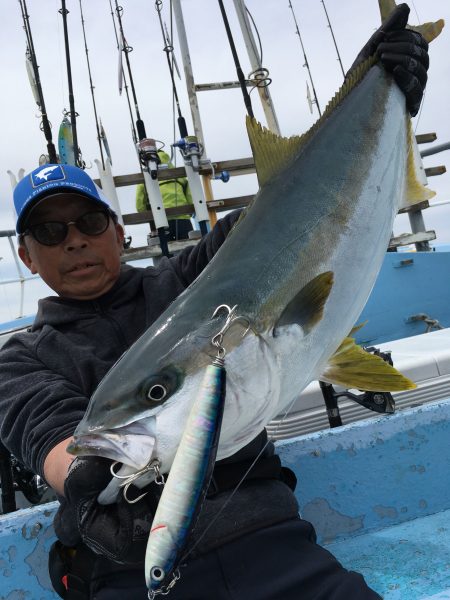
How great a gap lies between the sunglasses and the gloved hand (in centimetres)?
118

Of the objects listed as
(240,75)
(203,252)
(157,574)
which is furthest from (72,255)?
(240,75)

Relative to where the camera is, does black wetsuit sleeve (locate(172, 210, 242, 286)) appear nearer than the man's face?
No

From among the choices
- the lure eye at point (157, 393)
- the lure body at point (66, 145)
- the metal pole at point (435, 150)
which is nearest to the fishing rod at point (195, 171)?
the lure body at point (66, 145)

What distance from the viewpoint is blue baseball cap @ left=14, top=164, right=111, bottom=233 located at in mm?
1871

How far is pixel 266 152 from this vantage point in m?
1.62

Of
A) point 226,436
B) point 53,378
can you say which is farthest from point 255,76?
point 226,436

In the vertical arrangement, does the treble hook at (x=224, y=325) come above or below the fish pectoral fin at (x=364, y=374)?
above

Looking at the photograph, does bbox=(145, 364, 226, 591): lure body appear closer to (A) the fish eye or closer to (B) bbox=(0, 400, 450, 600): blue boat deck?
(A) the fish eye

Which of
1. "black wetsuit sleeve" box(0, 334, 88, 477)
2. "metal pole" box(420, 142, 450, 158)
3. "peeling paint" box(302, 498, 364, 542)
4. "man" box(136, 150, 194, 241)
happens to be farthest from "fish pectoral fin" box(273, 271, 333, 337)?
"metal pole" box(420, 142, 450, 158)

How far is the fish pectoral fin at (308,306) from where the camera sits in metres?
1.26

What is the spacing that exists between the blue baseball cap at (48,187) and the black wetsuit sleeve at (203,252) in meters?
0.41

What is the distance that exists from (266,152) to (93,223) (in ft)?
2.42

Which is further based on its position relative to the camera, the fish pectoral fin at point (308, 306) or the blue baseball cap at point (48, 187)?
the blue baseball cap at point (48, 187)

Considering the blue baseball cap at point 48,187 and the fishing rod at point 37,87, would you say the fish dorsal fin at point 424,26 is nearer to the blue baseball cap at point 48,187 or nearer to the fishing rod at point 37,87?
the blue baseball cap at point 48,187
